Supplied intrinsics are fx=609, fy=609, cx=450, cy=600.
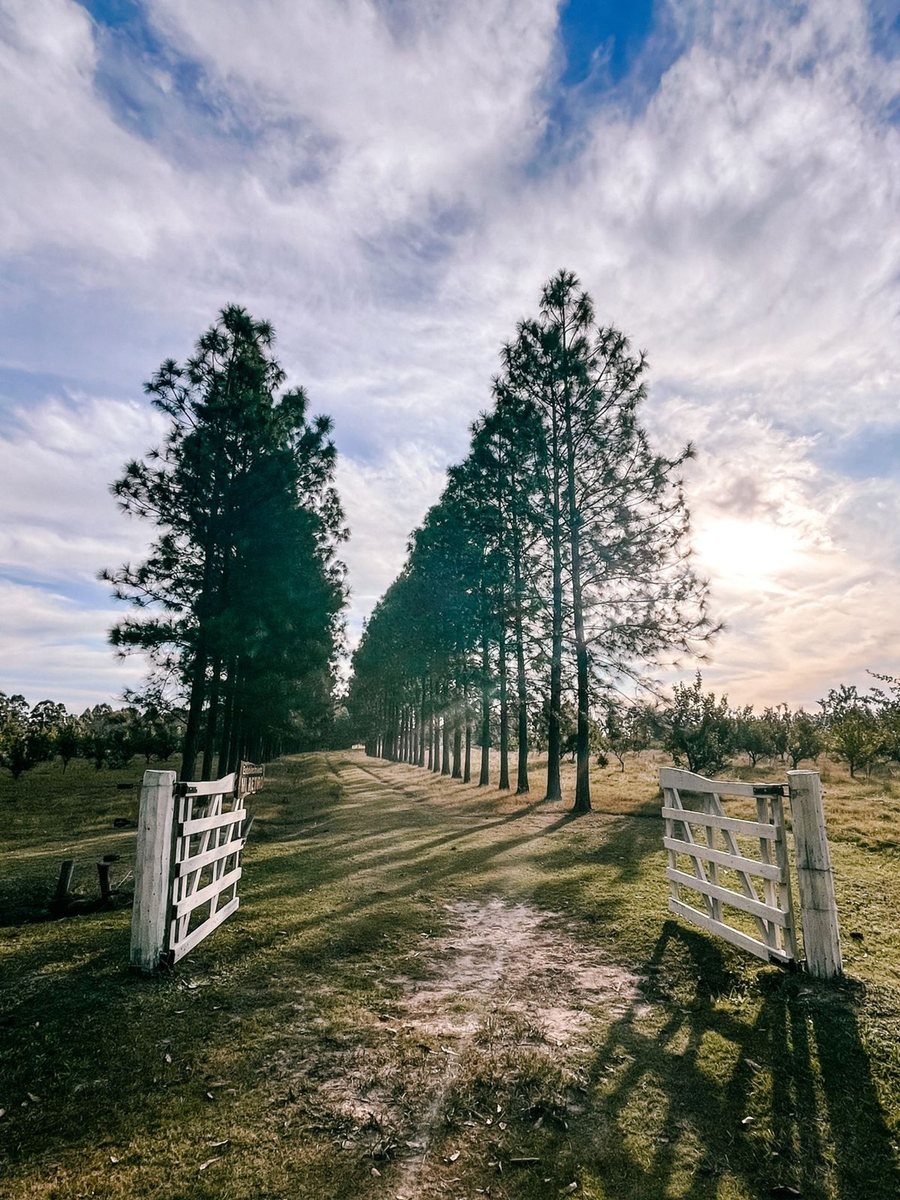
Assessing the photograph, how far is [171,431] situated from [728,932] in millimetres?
18619

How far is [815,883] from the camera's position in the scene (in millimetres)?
4938

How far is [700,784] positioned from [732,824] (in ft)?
2.03

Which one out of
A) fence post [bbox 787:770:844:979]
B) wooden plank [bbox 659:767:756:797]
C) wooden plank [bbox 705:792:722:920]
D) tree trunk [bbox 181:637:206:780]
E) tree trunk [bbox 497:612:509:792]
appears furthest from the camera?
tree trunk [bbox 497:612:509:792]

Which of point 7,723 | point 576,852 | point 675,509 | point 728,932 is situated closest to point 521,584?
point 675,509

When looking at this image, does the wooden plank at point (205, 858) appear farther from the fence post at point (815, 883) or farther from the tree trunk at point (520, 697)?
the tree trunk at point (520, 697)

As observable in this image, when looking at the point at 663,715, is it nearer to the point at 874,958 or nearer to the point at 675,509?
the point at 675,509

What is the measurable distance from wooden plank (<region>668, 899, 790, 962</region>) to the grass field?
0.45 ft

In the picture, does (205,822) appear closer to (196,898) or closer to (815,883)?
(196,898)

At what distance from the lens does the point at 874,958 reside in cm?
545

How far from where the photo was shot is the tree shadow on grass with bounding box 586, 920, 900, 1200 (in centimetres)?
294

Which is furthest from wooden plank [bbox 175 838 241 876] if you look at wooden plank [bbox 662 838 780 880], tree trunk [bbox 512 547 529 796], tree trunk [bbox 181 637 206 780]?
tree trunk [bbox 512 547 529 796]

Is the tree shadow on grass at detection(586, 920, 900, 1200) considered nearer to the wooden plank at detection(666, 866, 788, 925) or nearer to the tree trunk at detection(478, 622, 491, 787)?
the wooden plank at detection(666, 866, 788, 925)

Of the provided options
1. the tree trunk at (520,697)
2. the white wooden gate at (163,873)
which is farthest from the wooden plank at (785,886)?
the tree trunk at (520,697)

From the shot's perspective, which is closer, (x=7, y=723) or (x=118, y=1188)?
(x=118, y=1188)
